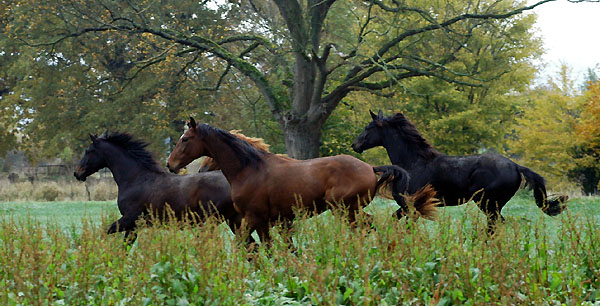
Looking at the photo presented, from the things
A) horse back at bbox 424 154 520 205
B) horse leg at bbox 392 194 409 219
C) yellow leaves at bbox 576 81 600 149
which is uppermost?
yellow leaves at bbox 576 81 600 149

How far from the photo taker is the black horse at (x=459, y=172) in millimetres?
10062

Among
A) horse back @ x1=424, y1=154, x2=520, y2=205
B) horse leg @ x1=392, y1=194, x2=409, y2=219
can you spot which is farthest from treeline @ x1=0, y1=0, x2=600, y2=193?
horse leg @ x1=392, y1=194, x2=409, y2=219

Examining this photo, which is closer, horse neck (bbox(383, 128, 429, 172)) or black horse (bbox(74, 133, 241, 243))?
black horse (bbox(74, 133, 241, 243))

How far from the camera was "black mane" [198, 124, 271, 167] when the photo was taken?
8492mm

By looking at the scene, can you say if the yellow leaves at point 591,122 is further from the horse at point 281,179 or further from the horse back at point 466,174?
the horse at point 281,179

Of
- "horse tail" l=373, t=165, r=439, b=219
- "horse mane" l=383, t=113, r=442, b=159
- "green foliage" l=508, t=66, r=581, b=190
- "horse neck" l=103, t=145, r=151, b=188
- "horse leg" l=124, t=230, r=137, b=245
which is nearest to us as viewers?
"horse tail" l=373, t=165, r=439, b=219

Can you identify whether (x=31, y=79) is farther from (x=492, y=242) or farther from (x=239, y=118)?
(x=492, y=242)

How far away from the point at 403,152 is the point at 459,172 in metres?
0.94

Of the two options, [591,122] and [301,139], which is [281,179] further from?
[591,122]

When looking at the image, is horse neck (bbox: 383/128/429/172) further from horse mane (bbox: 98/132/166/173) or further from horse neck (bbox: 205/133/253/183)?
horse mane (bbox: 98/132/166/173)

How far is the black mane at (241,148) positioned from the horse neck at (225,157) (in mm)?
37

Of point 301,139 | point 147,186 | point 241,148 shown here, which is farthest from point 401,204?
point 301,139

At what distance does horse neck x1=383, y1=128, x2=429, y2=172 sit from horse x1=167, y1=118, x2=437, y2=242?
198cm

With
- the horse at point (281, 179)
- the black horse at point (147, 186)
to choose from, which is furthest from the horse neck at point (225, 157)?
the black horse at point (147, 186)
